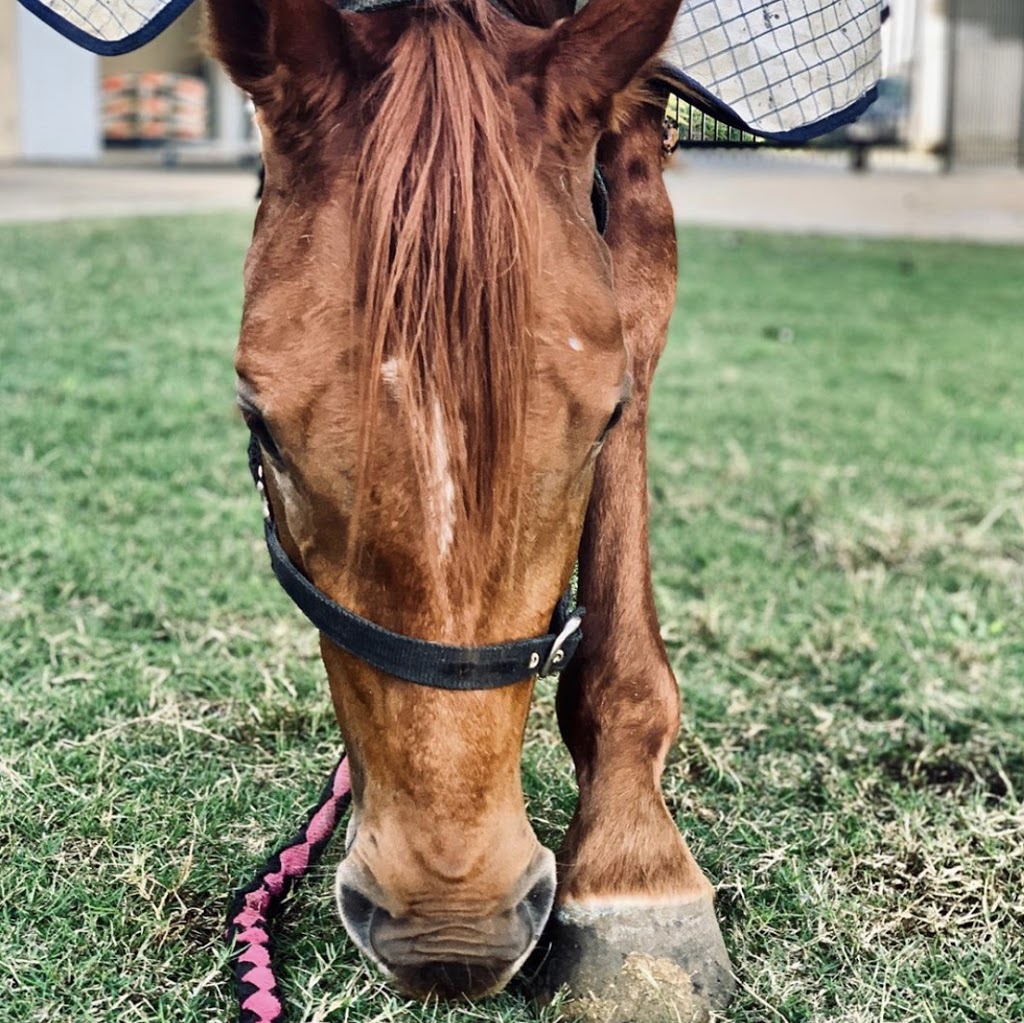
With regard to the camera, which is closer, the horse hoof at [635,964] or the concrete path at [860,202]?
the horse hoof at [635,964]

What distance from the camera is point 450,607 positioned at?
121cm

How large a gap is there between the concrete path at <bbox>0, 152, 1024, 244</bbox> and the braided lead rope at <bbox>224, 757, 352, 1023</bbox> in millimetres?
7750

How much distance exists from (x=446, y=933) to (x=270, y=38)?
869 mm

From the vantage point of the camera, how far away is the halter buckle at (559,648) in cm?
129

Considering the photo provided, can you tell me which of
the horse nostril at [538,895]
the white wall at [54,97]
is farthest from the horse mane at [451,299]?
the white wall at [54,97]

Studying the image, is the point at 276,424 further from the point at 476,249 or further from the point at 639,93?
the point at 639,93

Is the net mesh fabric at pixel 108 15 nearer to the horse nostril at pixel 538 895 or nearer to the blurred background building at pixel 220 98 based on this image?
the horse nostril at pixel 538 895

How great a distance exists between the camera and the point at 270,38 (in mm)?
1229

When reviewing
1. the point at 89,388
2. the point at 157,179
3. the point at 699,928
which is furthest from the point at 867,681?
the point at 157,179

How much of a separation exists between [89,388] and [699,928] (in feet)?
11.4

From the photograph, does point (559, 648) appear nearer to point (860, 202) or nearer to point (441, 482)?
point (441, 482)

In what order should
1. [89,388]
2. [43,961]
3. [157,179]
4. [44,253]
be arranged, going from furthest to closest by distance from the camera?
[157,179] → [44,253] → [89,388] → [43,961]

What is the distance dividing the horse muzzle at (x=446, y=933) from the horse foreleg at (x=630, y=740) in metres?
0.22

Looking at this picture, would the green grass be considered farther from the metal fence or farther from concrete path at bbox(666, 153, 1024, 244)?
the metal fence
